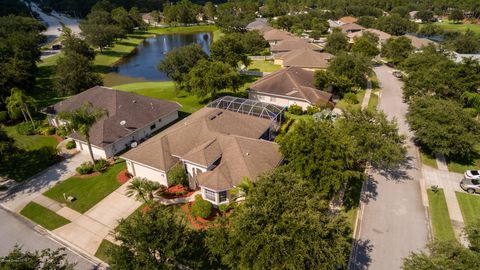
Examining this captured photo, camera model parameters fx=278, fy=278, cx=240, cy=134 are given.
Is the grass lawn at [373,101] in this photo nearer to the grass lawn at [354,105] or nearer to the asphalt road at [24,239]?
the grass lawn at [354,105]

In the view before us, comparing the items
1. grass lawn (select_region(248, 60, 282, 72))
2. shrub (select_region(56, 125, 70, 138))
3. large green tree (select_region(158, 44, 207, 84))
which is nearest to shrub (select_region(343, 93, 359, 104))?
grass lawn (select_region(248, 60, 282, 72))

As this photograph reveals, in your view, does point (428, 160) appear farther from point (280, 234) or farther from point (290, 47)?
point (290, 47)

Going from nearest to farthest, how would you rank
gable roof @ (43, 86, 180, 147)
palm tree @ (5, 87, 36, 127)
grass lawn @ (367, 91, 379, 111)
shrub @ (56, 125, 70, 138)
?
shrub @ (56, 125, 70, 138) → gable roof @ (43, 86, 180, 147) → palm tree @ (5, 87, 36, 127) → grass lawn @ (367, 91, 379, 111)

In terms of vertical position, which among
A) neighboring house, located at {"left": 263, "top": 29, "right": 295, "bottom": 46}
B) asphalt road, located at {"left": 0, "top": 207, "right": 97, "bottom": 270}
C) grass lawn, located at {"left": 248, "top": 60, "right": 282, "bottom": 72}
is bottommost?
asphalt road, located at {"left": 0, "top": 207, "right": 97, "bottom": 270}

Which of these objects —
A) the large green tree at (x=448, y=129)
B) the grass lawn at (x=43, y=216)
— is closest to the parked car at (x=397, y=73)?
the large green tree at (x=448, y=129)

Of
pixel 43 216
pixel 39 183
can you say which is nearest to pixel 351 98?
pixel 43 216

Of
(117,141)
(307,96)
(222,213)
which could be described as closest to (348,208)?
(222,213)

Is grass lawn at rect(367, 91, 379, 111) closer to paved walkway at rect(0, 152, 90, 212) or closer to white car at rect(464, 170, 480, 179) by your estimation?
white car at rect(464, 170, 480, 179)
